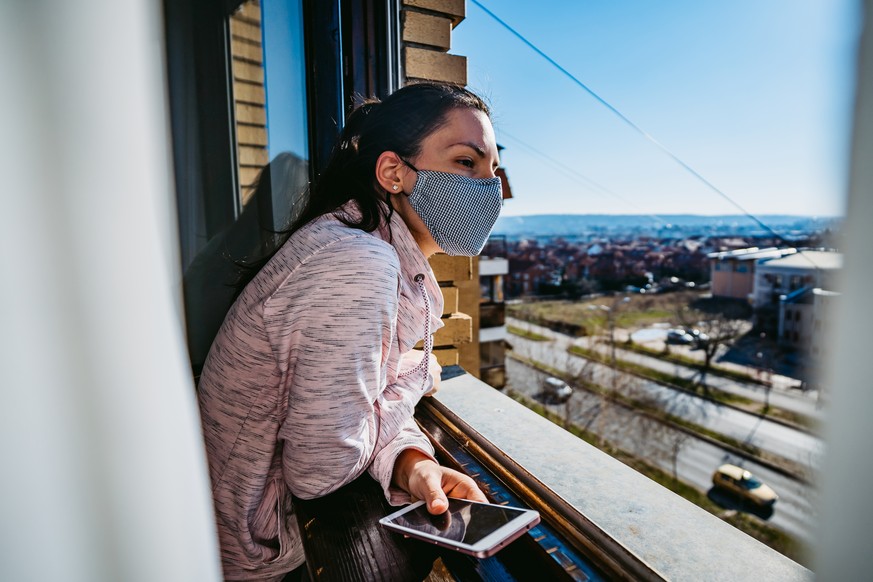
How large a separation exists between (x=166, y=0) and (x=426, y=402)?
1.74 meters

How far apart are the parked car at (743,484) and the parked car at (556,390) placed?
6661mm

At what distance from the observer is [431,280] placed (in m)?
1.19

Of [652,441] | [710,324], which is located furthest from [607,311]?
[652,441]

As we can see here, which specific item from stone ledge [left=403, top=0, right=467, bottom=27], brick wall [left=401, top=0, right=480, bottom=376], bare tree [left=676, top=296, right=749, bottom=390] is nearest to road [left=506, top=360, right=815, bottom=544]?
bare tree [left=676, top=296, right=749, bottom=390]

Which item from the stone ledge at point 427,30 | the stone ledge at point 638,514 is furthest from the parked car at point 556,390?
the stone ledge at point 638,514

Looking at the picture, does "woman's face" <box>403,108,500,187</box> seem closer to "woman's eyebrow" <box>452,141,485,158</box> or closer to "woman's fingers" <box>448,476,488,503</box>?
"woman's eyebrow" <box>452,141,485,158</box>

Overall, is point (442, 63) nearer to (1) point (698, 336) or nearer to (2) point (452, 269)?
(2) point (452, 269)

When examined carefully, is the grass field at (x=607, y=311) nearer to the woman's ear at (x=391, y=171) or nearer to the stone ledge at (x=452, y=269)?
the stone ledge at (x=452, y=269)

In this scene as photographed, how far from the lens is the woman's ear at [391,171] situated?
4.15 ft

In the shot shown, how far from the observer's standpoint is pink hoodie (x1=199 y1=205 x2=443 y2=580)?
811 millimetres

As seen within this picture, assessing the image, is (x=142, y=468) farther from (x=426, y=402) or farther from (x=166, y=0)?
(x=166, y=0)

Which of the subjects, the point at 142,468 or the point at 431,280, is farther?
the point at 431,280

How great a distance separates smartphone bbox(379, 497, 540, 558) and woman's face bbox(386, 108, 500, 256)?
74 centimetres

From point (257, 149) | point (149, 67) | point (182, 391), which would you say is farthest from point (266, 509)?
point (257, 149)
